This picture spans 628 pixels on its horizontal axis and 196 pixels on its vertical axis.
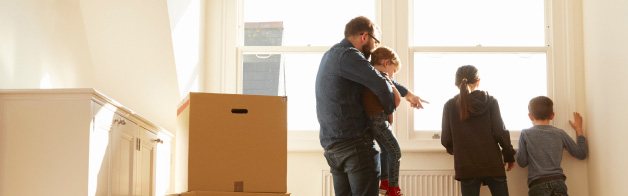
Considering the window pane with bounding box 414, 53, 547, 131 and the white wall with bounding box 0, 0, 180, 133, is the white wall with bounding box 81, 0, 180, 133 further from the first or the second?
the window pane with bounding box 414, 53, 547, 131

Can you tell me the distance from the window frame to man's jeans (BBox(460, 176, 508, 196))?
438 mm

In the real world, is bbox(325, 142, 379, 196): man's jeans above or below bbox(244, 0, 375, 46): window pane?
below

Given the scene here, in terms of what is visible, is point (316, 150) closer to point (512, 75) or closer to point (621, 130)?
point (512, 75)

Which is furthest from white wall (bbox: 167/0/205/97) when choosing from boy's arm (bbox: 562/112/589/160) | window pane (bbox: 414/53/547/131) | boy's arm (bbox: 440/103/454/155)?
boy's arm (bbox: 562/112/589/160)

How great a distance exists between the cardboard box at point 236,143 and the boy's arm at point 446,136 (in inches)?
64.8

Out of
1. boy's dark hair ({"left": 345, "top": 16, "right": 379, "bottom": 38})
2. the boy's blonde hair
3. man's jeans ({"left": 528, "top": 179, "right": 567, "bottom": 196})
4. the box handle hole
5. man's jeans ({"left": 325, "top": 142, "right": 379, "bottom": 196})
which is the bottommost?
man's jeans ({"left": 528, "top": 179, "right": 567, "bottom": 196})

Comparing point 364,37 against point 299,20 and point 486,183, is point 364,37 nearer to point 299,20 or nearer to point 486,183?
point 486,183

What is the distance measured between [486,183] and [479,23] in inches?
44.7

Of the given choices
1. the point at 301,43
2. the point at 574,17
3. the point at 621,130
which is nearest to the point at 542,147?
the point at 621,130

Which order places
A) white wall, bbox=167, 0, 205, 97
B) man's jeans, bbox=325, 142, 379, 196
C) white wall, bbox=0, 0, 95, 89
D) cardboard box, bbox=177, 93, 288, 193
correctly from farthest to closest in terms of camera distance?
white wall, bbox=167, 0, 205, 97 → white wall, bbox=0, 0, 95, 89 → man's jeans, bbox=325, 142, 379, 196 → cardboard box, bbox=177, 93, 288, 193

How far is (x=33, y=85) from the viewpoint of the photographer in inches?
139

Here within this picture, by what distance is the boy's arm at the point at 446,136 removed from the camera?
4395 mm

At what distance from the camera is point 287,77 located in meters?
4.89

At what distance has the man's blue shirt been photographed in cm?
312
